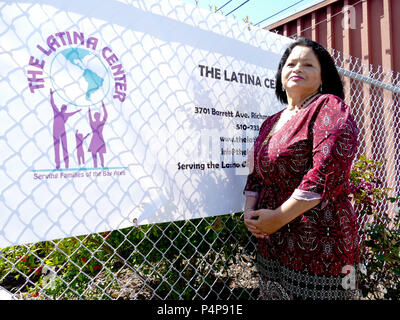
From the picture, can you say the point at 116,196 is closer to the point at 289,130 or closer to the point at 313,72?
the point at 289,130

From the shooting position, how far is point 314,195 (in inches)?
48.8

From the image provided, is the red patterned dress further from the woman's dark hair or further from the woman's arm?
the woman's dark hair

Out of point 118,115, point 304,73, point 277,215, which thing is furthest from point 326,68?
point 118,115

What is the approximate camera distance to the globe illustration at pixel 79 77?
1.24 meters

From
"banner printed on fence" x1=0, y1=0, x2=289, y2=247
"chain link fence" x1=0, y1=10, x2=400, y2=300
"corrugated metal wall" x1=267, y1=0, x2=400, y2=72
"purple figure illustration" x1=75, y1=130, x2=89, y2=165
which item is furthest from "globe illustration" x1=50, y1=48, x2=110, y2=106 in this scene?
"corrugated metal wall" x1=267, y1=0, x2=400, y2=72

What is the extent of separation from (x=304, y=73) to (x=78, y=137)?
1081 millimetres

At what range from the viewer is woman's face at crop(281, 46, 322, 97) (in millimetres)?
1487

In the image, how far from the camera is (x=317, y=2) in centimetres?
461

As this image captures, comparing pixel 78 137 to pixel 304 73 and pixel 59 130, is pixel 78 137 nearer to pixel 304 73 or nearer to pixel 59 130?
pixel 59 130

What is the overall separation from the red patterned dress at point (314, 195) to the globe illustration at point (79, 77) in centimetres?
81

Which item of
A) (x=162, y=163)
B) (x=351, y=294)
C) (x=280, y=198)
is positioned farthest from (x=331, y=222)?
(x=162, y=163)

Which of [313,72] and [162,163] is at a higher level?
[313,72]

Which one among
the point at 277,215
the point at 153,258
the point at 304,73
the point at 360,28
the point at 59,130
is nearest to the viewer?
the point at 59,130

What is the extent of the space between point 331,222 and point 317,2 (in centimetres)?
436
